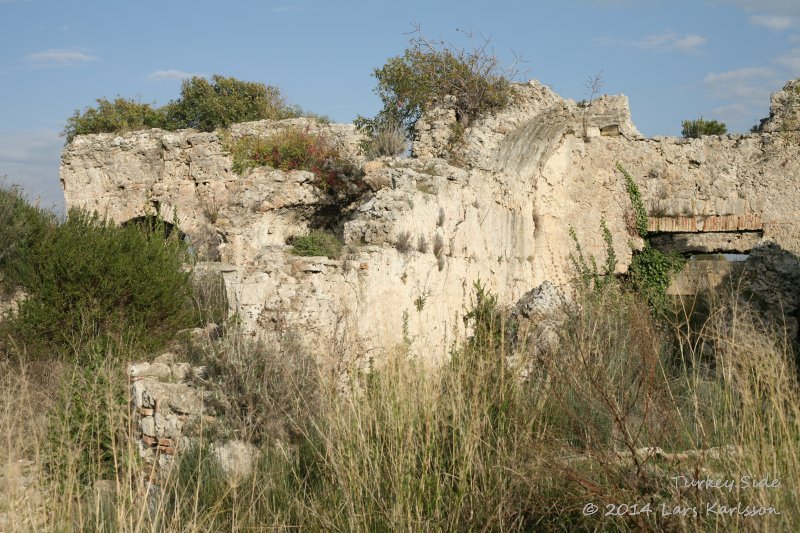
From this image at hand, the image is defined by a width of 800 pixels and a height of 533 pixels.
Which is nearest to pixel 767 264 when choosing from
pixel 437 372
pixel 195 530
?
pixel 437 372

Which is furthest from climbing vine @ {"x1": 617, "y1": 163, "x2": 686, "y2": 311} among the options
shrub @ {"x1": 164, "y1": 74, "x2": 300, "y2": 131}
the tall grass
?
shrub @ {"x1": 164, "y1": 74, "x2": 300, "y2": 131}

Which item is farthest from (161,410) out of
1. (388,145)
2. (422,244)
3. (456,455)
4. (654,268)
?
(654,268)

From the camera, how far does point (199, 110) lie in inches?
950

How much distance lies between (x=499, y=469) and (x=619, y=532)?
72 centimetres

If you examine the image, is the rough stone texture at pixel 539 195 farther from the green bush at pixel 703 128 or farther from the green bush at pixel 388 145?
the green bush at pixel 703 128

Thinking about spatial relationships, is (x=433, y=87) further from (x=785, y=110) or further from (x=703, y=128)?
(x=703, y=128)

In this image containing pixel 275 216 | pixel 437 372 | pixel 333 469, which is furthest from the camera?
pixel 275 216

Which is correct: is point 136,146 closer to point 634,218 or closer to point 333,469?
point 634,218

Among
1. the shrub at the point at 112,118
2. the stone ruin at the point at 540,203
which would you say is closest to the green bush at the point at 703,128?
the stone ruin at the point at 540,203

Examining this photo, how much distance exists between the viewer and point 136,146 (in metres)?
16.8

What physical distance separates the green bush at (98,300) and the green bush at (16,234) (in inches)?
41.9

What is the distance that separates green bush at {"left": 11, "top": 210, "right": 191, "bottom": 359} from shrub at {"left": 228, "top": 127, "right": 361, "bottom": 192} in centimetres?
394

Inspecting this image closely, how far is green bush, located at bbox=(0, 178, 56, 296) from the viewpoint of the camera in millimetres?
10867

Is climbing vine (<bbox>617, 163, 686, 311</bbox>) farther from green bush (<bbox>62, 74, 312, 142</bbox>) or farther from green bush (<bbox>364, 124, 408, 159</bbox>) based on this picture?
green bush (<bbox>62, 74, 312, 142</bbox>)
